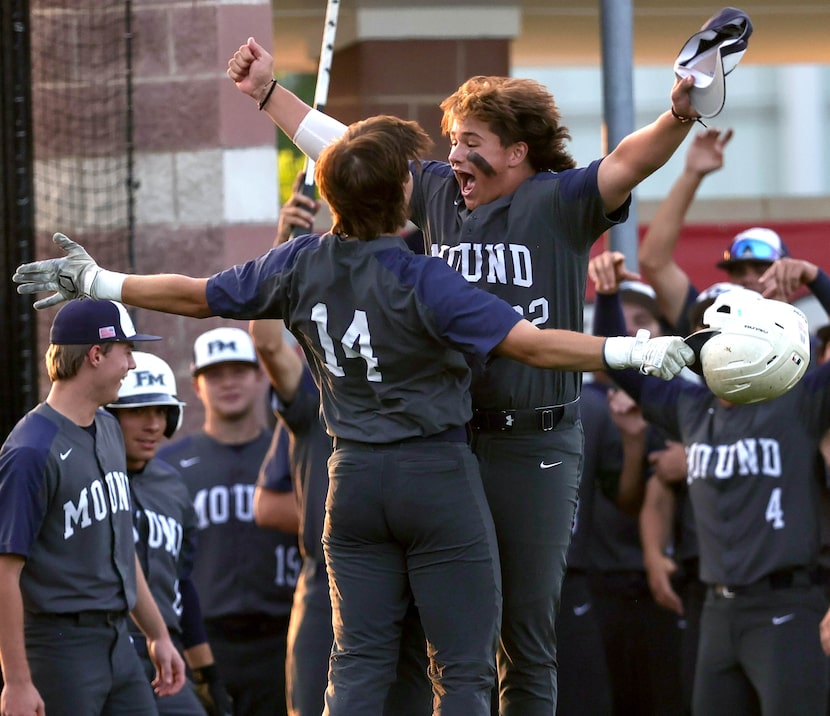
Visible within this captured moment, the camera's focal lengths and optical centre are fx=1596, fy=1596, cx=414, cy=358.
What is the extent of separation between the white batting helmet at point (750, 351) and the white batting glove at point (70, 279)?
5.04ft

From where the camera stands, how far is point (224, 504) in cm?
721

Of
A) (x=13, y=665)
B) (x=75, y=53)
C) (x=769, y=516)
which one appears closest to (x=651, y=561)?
(x=769, y=516)

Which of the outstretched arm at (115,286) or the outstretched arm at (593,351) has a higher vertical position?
the outstretched arm at (115,286)

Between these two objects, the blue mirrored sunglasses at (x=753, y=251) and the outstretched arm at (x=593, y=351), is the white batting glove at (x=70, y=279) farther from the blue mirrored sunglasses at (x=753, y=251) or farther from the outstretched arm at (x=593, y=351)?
the blue mirrored sunglasses at (x=753, y=251)

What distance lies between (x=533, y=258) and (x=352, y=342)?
0.64 meters

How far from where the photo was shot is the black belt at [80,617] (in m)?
5.23

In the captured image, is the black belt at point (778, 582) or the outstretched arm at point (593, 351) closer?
the outstretched arm at point (593, 351)

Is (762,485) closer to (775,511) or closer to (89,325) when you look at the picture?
(775,511)

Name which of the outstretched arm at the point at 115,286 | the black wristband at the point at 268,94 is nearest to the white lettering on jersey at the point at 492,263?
the outstretched arm at the point at 115,286

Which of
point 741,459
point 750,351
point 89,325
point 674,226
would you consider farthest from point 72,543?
point 674,226

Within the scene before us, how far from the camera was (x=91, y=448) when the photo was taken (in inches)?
211

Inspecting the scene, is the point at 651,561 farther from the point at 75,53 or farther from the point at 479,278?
the point at 75,53

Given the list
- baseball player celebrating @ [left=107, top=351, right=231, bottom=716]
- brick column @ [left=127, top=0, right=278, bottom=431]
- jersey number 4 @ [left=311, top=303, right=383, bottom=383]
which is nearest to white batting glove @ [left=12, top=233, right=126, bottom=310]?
jersey number 4 @ [left=311, top=303, right=383, bottom=383]

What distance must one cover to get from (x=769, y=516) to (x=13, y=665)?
301 cm
